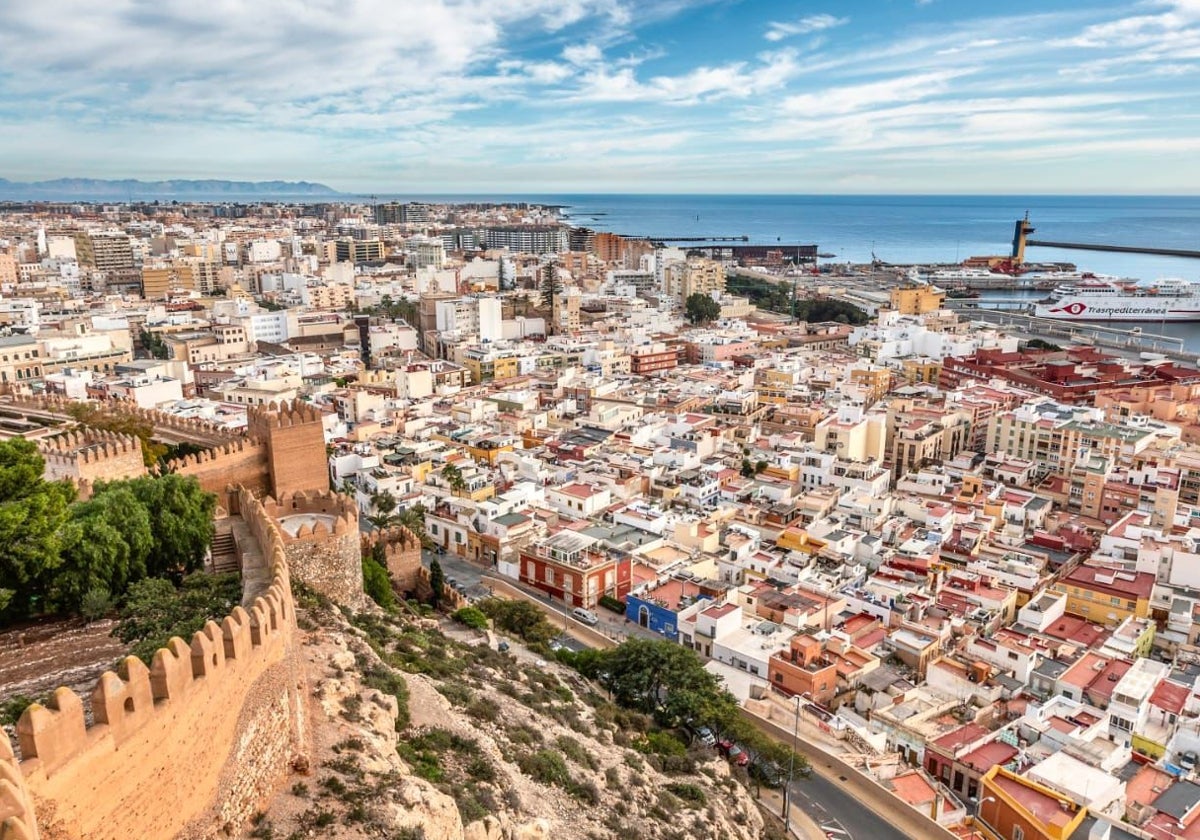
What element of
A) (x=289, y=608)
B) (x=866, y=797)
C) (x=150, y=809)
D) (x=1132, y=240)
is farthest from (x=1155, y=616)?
(x=1132, y=240)

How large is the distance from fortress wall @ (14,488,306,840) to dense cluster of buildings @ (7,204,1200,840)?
1367cm

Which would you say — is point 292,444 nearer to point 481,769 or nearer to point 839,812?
point 481,769

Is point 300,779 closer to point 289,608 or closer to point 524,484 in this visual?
point 289,608

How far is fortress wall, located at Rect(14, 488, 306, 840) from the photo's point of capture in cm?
641

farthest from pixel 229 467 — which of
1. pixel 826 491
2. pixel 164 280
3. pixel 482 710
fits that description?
pixel 164 280

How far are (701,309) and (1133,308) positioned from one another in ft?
165

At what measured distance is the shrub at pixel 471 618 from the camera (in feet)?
68.9

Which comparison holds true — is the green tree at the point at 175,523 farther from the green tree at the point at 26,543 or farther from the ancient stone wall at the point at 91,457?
the ancient stone wall at the point at 91,457

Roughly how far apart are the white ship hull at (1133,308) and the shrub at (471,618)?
90872 mm

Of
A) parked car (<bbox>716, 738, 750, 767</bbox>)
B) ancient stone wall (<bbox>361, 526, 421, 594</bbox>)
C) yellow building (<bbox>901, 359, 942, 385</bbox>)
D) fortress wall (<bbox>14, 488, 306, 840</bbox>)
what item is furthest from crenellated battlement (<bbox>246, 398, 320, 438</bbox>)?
yellow building (<bbox>901, 359, 942, 385</bbox>)

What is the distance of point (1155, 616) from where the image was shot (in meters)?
26.9

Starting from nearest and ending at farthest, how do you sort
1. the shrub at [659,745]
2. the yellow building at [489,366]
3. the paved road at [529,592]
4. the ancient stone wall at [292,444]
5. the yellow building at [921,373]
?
the shrub at [659,745] < the ancient stone wall at [292,444] < the paved road at [529,592] < the yellow building at [489,366] < the yellow building at [921,373]

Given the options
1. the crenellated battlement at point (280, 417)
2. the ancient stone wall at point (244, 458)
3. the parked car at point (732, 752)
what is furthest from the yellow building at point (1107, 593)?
the crenellated battlement at point (280, 417)

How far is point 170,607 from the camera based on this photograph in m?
11.9
